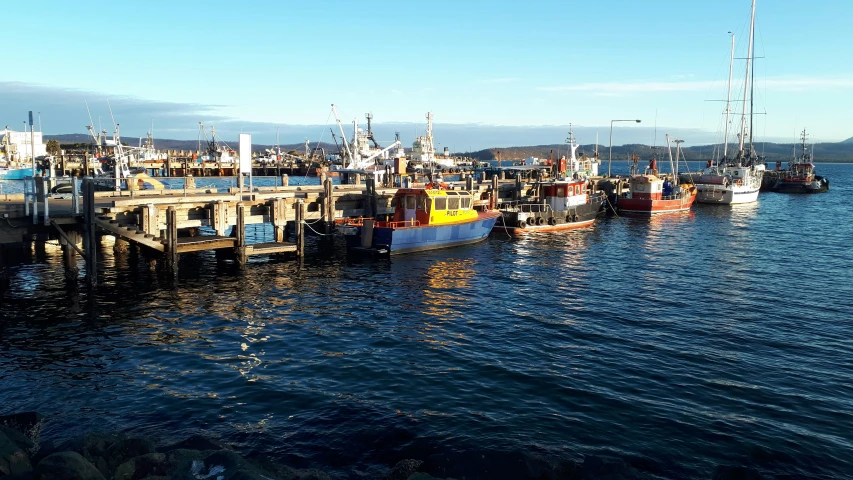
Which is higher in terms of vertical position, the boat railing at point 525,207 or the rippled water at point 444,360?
the boat railing at point 525,207

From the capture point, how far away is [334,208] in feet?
135

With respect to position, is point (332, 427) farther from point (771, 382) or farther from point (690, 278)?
point (690, 278)

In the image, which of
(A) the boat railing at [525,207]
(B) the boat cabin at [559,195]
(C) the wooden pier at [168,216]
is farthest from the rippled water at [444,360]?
(B) the boat cabin at [559,195]

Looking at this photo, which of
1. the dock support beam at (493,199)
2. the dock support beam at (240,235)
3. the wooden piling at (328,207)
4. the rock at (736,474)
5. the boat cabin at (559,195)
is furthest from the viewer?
the boat cabin at (559,195)

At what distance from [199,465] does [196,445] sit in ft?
5.34

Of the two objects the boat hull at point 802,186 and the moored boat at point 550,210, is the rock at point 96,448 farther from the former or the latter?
the boat hull at point 802,186

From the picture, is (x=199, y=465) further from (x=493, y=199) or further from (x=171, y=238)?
(x=493, y=199)

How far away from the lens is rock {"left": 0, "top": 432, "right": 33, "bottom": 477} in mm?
11486

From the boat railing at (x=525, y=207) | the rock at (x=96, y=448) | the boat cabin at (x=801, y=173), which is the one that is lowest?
the rock at (x=96, y=448)

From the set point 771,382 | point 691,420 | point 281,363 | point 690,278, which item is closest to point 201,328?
point 281,363

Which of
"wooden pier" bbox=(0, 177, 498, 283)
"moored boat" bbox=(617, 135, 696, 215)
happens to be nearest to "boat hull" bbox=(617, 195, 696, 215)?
"moored boat" bbox=(617, 135, 696, 215)

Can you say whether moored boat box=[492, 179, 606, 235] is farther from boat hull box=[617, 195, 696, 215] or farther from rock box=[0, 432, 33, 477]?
rock box=[0, 432, 33, 477]

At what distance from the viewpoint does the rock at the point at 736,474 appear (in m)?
12.7

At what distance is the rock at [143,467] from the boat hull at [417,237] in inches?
1034
